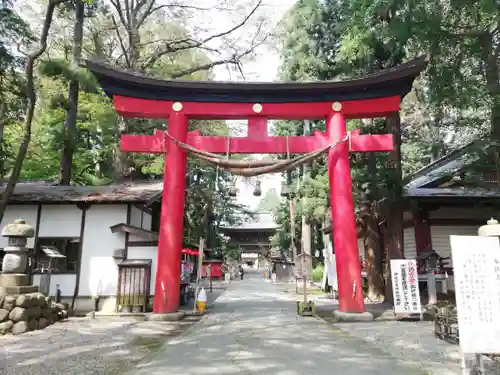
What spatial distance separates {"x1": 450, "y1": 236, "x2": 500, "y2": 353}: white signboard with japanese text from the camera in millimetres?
4609

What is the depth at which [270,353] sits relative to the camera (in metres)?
6.21

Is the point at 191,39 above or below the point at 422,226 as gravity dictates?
above

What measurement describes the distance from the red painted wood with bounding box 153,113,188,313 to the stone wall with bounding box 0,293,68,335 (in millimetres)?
2680

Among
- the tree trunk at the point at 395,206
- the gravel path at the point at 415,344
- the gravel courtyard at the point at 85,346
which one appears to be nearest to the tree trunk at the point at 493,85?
the tree trunk at the point at 395,206

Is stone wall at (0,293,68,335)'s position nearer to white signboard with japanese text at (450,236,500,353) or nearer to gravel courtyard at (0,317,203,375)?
gravel courtyard at (0,317,203,375)

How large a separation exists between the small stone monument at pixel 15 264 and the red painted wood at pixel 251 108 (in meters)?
4.08

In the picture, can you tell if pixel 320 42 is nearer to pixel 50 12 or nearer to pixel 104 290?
pixel 50 12

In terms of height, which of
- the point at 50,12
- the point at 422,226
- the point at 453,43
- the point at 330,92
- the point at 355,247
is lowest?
the point at 355,247

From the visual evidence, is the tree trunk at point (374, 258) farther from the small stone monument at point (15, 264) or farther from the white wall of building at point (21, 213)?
the white wall of building at point (21, 213)

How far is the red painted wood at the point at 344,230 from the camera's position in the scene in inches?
381

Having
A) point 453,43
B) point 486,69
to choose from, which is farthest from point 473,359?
point 453,43

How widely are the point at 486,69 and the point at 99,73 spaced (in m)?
10.7

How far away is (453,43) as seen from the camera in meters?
10.9

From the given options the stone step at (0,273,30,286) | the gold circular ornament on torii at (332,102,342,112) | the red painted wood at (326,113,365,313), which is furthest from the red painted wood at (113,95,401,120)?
the stone step at (0,273,30,286)
